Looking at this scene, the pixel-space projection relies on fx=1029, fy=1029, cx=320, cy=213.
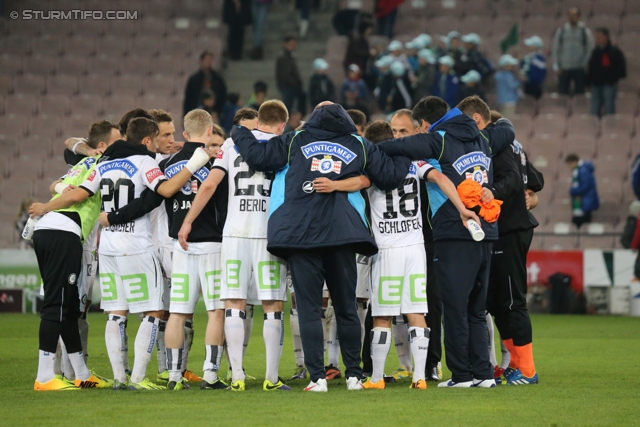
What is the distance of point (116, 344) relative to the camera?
861 centimetres

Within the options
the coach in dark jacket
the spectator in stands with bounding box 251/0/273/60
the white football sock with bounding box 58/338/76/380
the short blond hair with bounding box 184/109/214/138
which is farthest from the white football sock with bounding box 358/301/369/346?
the spectator in stands with bounding box 251/0/273/60

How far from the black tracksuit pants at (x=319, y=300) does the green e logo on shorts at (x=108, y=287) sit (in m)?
1.55

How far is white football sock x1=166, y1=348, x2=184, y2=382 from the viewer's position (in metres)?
8.61

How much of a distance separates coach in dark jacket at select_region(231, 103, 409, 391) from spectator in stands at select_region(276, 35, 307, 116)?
→ 14.3m

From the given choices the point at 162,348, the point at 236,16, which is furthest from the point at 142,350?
the point at 236,16

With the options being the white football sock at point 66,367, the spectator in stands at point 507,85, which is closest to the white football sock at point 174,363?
the white football sock at point 66,367

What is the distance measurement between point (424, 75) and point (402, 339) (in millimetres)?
13082

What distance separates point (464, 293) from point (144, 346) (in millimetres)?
2699

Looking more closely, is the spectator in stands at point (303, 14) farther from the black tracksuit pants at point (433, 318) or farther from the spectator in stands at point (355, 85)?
the black tracksuit pants at point (433, 318)

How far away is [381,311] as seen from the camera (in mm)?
8578

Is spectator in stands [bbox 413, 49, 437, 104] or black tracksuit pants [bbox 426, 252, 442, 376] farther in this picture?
spectator in stands [bbox 413, 49, 437, 104]

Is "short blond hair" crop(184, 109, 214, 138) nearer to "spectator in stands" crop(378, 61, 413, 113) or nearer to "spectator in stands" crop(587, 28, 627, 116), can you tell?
"spectator in stands" crop(378, 61, 413, 113)

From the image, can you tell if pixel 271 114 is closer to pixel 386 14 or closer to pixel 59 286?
pixel 59 286

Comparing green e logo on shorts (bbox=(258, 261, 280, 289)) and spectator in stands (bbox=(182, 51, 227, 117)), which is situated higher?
spectator in stands (bbox=(182, 51, 227, 117))
